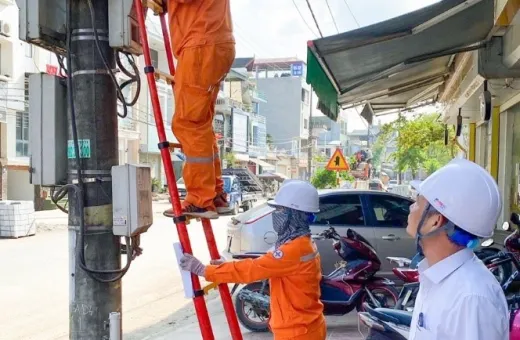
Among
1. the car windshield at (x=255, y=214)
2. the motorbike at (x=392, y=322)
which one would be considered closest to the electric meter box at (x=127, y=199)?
the motorbike at (x=392, y=322)

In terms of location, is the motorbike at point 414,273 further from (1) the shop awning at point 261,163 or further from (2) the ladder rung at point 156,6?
(1) the shop awning at point 261,163

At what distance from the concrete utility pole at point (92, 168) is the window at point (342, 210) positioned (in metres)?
4.93

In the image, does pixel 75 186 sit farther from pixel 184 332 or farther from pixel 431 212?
pixel 184 332

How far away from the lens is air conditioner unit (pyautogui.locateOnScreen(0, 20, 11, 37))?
20.7 metres

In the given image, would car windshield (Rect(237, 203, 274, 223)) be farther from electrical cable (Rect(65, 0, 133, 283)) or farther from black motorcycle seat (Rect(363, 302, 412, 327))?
electrical cable (Rect(65, 0, 133, 283))

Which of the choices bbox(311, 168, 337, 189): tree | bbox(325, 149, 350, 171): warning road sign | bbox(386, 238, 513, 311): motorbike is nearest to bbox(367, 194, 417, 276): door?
bbox(386, 238, 513, 311): motorbike

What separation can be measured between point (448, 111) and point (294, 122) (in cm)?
Result: 4853

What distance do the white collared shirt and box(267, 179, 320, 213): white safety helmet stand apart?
131cm

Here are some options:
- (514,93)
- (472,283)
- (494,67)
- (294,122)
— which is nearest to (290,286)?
(472,283)

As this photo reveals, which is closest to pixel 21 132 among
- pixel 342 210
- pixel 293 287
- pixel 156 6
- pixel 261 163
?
pixel 342 210

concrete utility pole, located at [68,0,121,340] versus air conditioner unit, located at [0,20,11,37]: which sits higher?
air conditioner unit, located at [0,20,11,37]

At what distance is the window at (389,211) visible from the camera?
739 centimetres

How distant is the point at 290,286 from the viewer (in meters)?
2.91

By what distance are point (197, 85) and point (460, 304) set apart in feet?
5.54
